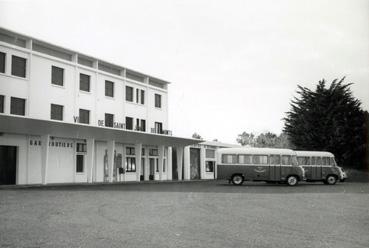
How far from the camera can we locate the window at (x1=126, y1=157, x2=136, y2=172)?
38406 millimetres

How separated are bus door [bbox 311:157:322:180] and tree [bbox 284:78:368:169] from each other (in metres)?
13.5

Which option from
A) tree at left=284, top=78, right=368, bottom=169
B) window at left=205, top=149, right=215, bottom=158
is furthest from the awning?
tree at left=284, top=78, right=368, bottom=169

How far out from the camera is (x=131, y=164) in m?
38.8

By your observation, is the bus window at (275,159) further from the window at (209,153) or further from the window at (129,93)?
the window at (209,153)

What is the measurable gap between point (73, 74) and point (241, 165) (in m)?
12.8

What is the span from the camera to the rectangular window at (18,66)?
28828 mm

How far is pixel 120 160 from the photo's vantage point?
123 ft

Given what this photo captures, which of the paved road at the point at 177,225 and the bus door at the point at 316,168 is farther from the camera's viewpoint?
the bus door at the point at 316,168

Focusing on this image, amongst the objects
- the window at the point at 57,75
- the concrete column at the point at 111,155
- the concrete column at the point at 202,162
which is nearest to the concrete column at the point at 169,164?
the concrete column at the point at 202,162

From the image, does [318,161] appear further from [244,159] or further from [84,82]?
[84,82]

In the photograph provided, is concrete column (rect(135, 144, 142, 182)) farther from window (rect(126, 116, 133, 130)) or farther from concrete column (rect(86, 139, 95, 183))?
concrete column (rect(86, 139, 95, 183))

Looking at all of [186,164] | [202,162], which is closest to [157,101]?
[186,164]

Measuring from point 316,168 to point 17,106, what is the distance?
20.1 meters

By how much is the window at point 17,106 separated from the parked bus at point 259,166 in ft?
41.5
